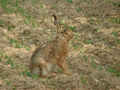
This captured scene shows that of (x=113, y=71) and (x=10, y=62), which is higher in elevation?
(x=10, y=62)

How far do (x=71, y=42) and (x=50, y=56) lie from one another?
191 centimetres

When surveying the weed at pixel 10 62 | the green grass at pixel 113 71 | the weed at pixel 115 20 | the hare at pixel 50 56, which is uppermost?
the weed at pixel 115 20

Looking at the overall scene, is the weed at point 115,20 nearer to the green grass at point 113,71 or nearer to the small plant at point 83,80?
the green grass at point 113,71

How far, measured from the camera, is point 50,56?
6.12m

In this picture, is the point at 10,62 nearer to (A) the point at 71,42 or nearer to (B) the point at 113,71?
(A) the point at 71,42

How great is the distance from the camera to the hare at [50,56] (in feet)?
19.5

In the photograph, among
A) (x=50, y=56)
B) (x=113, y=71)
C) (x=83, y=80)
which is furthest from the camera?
(x=113, y=71)

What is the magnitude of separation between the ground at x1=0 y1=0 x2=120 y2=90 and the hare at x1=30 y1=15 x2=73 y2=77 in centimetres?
17

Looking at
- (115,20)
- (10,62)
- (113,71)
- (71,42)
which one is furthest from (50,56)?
(115,20)

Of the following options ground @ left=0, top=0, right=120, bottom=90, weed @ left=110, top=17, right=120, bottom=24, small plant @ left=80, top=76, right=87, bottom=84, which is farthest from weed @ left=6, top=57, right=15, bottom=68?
weed @ left=110, top=17, right=120, bottom=24

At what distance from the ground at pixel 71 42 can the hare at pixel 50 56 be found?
17 centimetres

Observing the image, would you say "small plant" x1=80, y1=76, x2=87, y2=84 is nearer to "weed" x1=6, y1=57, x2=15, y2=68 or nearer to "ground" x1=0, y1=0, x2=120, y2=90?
"ground" x1=0, y1=0, x2=120, y2=90

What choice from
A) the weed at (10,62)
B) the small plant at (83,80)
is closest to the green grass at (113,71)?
the small plant at (83,80)

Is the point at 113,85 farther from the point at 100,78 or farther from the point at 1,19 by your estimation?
the point at 1,19
